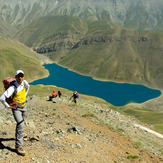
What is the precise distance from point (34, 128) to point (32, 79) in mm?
175202

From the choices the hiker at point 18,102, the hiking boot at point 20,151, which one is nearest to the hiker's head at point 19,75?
the hiker at point 18,102

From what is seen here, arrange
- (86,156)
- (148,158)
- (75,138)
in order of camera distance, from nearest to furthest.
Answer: (86,156), (75,138), (148,158)

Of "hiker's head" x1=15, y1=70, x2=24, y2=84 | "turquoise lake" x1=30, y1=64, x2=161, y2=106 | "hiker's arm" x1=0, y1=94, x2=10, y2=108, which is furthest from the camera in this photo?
"turquoise lake" x1=30, y1=64, x2=161, y2=106

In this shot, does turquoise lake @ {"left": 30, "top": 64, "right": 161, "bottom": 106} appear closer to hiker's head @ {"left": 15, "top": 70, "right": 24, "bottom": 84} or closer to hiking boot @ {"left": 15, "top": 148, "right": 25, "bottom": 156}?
hiking boot @ {"left": 15, "top": 148, "right": 25, "bottom": 156}

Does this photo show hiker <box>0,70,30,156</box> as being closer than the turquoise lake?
Yes

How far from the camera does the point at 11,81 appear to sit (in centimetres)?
943

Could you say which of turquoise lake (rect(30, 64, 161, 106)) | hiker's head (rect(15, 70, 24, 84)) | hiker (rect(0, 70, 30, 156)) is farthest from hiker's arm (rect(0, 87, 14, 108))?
turquoise lake (rect(30, 64, 161, 106))

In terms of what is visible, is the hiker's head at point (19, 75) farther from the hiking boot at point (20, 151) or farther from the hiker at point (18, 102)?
the hiking boot at point (20, 151)

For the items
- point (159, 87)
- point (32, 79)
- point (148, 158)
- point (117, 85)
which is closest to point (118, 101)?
point (117, 85)

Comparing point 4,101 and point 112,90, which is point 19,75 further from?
point 112,90

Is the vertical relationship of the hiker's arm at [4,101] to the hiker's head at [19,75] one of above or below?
below

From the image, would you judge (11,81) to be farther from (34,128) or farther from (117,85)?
(117,85)

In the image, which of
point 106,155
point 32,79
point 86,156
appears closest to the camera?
point 86,156

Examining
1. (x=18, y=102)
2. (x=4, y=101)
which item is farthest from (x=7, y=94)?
(x=18, y=102)
